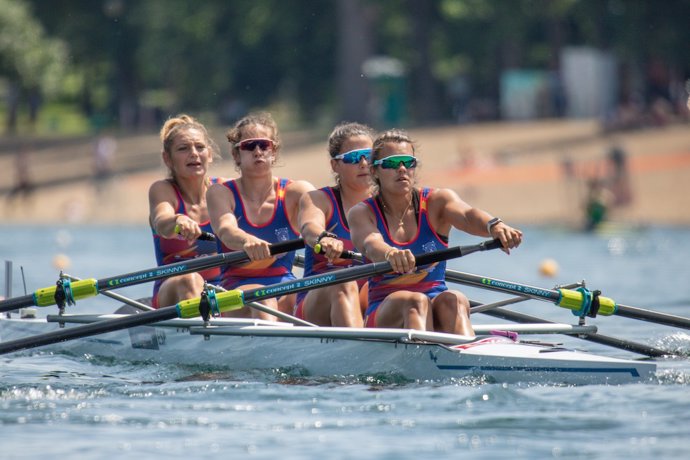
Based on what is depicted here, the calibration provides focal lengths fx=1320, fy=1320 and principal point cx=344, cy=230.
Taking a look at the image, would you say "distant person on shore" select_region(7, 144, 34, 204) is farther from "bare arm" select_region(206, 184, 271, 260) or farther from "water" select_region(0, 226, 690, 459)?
"bare arm" select_region(206, 184, 271, 260)

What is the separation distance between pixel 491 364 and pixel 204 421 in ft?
5.52

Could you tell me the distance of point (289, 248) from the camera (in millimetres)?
8492

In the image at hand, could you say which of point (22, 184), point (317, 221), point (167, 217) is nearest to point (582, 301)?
point (317, 221)

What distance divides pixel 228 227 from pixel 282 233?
52 cm

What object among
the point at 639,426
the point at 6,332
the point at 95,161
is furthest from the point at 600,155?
the point at 639,426

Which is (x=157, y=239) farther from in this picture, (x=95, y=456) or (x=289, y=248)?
(x=95, y=456)

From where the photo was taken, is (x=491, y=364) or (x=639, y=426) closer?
(x=639, y=426)

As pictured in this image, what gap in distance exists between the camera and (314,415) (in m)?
7.05

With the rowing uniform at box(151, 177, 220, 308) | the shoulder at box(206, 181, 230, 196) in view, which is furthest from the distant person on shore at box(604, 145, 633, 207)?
the shoulder at box(206, 181, 230, 196)

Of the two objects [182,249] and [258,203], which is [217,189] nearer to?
[258,203]

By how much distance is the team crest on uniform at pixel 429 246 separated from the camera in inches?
314

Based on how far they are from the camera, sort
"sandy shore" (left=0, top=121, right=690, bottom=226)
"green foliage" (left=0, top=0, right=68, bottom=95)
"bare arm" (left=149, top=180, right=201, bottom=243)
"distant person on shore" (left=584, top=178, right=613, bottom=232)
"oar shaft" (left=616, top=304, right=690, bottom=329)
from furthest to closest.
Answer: "green foliage" (left=0, top=0, right=68, bottom=95)
"sandy shore" (left=0, top=121, right=690, bottom=226)
"distant person on shore" (left=584, top=178, right=613, bottom=232)
"bare arm" (left=149, top=180, right=201, bottom=243)
"oar shaft" (left=616, top=304, right=690, bottom=329)

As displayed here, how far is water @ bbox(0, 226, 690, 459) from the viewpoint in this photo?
20.7ft

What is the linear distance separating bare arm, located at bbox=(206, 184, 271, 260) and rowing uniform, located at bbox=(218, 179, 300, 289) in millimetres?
61
